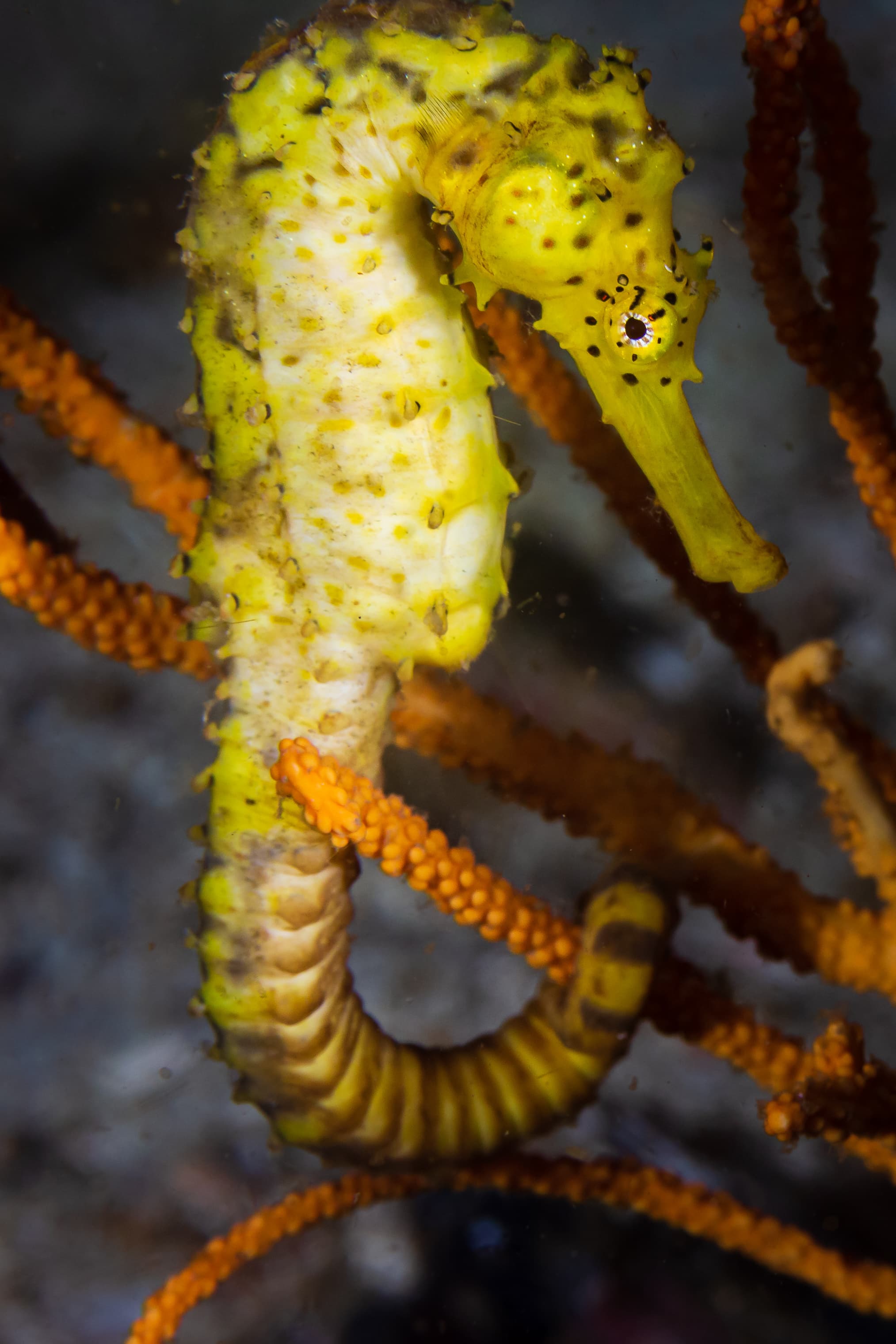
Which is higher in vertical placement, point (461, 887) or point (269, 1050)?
point (461, 887)

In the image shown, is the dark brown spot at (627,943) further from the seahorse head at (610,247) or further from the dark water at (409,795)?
the seahorse head at (610,247)

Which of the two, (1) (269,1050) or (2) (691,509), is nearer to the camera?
(2) (691,509)

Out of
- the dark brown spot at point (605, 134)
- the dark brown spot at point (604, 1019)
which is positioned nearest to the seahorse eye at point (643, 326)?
the dark brown spot at point (605, 134)

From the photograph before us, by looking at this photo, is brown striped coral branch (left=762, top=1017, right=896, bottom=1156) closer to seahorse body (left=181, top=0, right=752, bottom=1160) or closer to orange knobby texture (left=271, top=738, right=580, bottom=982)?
seahorse body (left=181, top=0, right=752, bottom=1160)

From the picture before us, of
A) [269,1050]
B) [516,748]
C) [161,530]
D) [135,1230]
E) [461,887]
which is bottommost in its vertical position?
[135,1230]

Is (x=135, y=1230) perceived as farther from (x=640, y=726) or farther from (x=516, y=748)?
(x=640, y=726)

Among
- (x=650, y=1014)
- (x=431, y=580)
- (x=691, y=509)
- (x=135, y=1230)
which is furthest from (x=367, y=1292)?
(x=691, y=509)

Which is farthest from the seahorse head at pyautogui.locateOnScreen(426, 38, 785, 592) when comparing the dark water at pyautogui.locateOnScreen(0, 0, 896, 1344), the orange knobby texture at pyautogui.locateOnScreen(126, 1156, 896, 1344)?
the orange knobby texture at pyautogui.locateOnScreen(126, 1156, 896, 1344)
